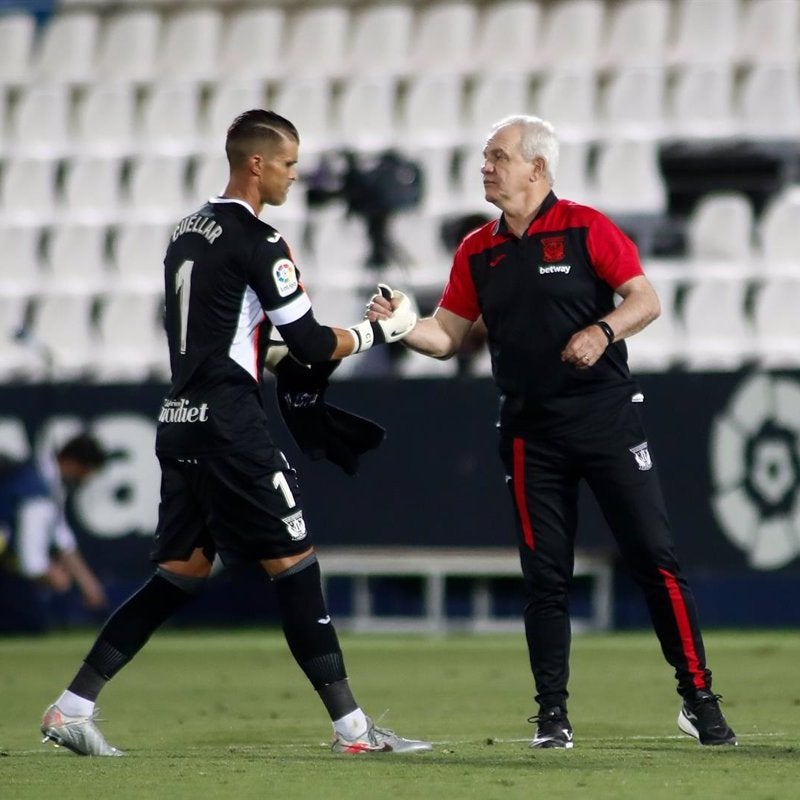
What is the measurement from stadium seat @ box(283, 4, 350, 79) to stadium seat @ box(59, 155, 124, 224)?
1.91 m

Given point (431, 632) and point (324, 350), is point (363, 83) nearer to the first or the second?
point (431, 632)

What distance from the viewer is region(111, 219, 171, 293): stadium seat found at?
51.2ft

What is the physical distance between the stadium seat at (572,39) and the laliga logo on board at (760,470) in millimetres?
4927

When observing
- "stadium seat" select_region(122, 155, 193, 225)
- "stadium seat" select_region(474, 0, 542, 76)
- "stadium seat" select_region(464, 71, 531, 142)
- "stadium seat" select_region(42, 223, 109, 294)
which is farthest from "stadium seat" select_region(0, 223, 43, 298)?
"stadium seat" select_region(474, 0, 542, 76)

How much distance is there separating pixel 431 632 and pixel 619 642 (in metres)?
1.72

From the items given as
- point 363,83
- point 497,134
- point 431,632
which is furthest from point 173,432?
point 363,83

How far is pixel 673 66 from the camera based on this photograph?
15953mm

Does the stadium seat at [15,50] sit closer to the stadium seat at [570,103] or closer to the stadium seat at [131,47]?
the stadium seat at [131,47]

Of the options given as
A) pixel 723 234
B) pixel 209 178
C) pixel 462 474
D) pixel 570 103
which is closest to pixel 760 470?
pixel 462 474

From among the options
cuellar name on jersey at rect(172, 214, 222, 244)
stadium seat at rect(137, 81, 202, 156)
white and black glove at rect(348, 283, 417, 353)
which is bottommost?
white and black glove at rect(348, 283, 417, 353)

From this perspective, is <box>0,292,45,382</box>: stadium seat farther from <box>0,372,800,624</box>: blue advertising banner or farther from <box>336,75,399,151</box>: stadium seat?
<box>336,75,399,151</box>: stadium seat

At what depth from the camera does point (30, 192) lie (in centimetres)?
1659

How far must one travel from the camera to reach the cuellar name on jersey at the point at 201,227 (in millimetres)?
6027

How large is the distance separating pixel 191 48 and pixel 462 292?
37.4 ft
